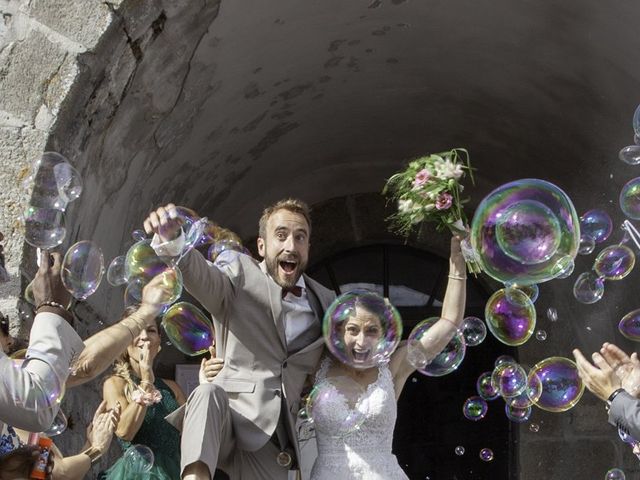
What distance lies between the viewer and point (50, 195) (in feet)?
12.7

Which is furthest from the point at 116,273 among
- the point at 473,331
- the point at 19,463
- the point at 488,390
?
the point at 488,390

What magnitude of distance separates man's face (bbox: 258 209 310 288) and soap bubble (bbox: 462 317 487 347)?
160cm

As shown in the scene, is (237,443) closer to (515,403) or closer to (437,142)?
(515,403)

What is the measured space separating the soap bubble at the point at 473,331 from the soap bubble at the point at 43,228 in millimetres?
2303

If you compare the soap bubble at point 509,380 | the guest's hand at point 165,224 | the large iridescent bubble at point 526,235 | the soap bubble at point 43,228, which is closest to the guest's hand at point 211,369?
the guest's hand at point 165,224

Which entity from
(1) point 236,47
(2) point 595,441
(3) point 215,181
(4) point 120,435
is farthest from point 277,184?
(4) point 120,435

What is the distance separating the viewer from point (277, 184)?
8.24 metres

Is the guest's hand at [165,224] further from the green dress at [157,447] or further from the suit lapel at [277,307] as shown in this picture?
the green dress at [157,447]

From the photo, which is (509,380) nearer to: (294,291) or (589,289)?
(589,289)

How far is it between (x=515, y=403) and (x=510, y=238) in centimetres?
157

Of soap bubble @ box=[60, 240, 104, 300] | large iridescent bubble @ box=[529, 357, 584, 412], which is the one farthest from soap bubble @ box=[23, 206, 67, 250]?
large iridescent bubble @ box=[529, 357, 584, 412]

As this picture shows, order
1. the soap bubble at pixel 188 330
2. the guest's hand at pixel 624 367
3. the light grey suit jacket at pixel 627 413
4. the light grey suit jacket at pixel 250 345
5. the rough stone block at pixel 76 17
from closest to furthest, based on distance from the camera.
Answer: the light grey suit jacket at pixel 627 413, the guest's hand at pixel 624 367, the light grey suit jacket at pixel 250 345, the soap bubble at pixel 188 330, the rough stone block at pixel 76 17

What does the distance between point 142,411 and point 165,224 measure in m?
1.32

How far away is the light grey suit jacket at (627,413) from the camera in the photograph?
326cm
